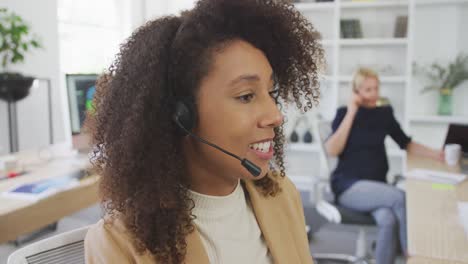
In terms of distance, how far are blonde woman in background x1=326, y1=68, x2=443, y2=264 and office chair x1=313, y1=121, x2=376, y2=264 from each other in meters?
0.04

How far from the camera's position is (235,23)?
2.52 ft

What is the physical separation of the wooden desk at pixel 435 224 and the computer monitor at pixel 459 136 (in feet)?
1.75

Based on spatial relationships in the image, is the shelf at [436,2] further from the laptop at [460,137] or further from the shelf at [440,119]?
the laptop at [460,137]

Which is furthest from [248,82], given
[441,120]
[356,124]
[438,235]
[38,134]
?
[441,120]

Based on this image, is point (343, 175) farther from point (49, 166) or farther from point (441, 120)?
point (441, 120)

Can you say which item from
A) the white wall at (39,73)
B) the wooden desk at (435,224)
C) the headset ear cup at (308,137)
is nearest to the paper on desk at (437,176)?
the wooden desk at (435,224)

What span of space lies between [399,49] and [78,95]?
2.98m

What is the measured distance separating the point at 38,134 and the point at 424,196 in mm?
2685

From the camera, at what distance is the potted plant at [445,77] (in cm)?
346

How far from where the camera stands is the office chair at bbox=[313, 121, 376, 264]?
2.02 m

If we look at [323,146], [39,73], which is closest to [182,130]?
[323,146]

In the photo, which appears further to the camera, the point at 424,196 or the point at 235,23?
the point at 424,196

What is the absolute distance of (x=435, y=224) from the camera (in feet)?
4.04

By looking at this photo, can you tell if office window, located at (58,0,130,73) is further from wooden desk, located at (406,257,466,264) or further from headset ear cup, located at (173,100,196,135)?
wooden desk, located at (406,257,466,264)
